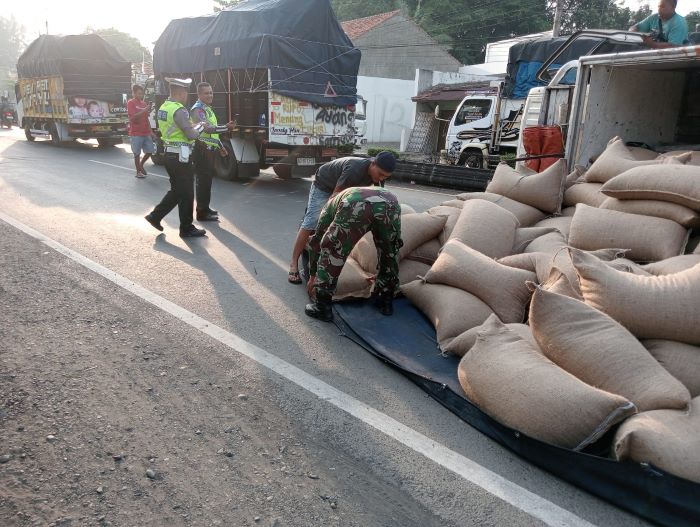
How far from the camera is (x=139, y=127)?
11445 mm

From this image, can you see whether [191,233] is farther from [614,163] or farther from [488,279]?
[614,163]

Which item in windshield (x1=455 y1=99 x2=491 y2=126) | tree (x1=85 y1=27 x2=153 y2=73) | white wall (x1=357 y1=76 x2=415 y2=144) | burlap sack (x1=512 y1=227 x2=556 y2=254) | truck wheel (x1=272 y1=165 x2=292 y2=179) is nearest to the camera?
burlap sack (x1=512 y1=227 x2=556 y2=254)

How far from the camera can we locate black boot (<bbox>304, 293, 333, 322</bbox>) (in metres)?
4.04

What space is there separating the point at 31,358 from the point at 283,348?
145 cm

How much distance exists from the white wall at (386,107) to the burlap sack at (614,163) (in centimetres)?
2165

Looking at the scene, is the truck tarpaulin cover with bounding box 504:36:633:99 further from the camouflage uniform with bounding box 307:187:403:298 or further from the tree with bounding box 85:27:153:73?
the tree with bounding box 85:27:153:73

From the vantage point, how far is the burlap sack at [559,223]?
4465 mm

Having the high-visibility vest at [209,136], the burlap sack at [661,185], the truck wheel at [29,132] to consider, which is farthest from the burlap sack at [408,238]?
the truck wheel at [29,132]

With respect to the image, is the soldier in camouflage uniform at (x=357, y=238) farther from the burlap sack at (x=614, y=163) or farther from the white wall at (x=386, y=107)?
the white wall at (x=386, y=107)

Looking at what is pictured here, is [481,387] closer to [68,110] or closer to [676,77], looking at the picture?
[676,77]

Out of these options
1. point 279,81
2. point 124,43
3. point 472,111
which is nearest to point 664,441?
point 279,81

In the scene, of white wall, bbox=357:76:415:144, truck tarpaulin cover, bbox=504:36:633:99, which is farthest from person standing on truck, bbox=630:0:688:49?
white wall, bbox=357:76:415:144

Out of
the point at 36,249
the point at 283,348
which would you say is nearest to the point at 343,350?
the point at 283,348

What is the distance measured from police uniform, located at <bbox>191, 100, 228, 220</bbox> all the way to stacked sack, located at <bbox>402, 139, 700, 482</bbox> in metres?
3.44
